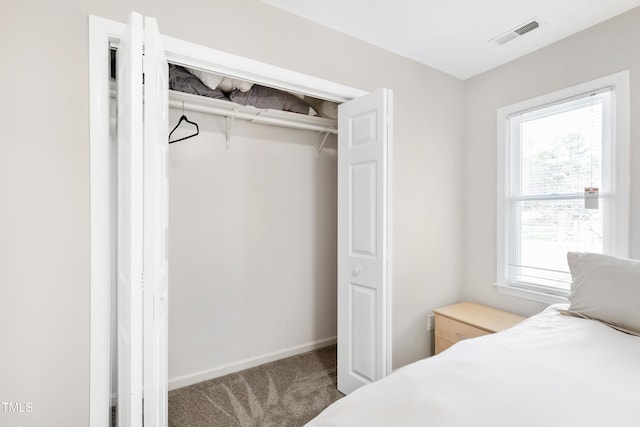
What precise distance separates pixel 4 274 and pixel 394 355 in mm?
2451

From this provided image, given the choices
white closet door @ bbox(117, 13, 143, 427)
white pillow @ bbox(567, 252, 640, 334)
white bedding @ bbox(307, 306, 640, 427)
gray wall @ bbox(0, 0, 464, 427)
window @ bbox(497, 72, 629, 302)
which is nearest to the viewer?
white bedding @ bbox(307, 306, 640, 427)

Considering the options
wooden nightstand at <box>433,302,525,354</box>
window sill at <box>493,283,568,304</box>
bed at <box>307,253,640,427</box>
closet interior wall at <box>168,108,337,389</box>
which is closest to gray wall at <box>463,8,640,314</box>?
window sill at <box>493,283,568,304</box>

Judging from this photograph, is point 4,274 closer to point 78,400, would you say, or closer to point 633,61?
point 78,400

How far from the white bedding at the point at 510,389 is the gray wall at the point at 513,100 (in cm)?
118

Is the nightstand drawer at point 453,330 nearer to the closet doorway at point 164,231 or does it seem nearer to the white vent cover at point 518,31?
the closet doorway at point 164,231

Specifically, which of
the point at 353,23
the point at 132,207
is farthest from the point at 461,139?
the point at 132,207

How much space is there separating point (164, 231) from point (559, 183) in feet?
8.82

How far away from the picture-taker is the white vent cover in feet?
6.91

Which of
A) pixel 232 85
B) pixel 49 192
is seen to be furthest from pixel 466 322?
pixel 49 192

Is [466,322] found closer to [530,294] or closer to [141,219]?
[530,294]

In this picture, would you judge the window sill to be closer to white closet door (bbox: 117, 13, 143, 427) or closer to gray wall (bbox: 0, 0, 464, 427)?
white closet door (bbox: 117, 13, 143, 427)

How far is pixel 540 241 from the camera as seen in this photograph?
250 cm

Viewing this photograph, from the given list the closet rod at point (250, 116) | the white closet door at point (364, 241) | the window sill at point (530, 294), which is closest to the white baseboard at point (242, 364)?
the white closet door at point (364, 241)

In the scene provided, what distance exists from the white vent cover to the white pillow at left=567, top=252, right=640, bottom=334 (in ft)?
5.04
